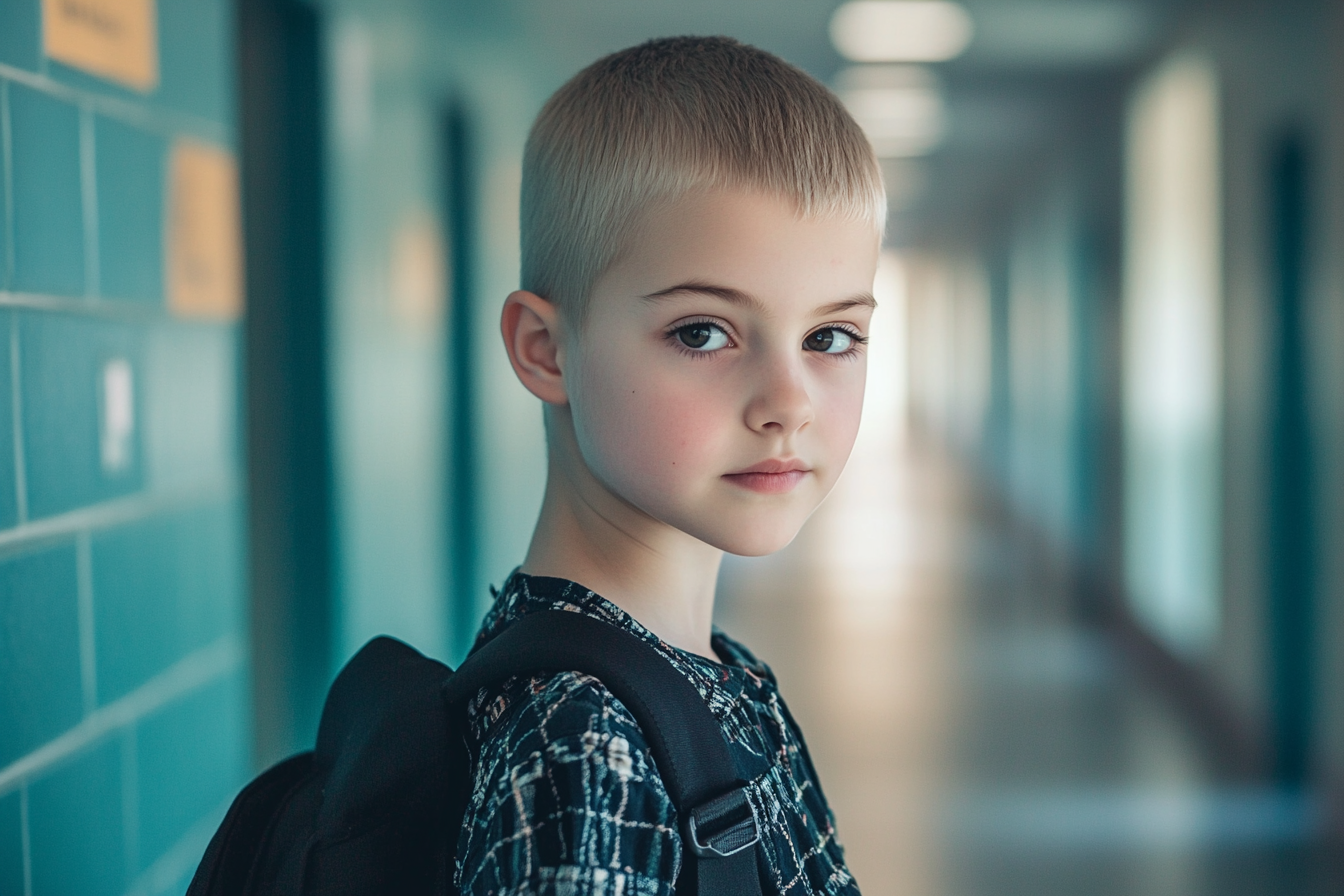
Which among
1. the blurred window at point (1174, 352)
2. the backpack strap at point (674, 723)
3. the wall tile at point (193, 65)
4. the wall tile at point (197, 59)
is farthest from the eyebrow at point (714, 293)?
the blurred window at point (1174, 352)

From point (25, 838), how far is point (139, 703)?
280 millimetres

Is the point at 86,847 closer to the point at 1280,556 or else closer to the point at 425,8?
the point at 425,8

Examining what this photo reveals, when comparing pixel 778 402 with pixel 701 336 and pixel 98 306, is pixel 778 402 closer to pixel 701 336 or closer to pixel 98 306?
pixel 701 336

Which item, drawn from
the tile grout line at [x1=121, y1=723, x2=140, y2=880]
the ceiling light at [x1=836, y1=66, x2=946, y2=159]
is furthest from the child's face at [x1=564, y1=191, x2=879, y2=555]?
the ceiling light at [x1=836, y1=66, x2=946, y2=159]

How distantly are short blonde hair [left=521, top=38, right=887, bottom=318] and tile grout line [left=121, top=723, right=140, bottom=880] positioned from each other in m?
0.80

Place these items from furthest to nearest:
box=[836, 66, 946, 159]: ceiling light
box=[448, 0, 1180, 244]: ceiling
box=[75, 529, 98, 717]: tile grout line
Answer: box=[836, 66, 946, 159]: ceiling light < box=[448, 0, 1180, 244]: ceiling < box=[75, 529, 98, 717]: tile grout line

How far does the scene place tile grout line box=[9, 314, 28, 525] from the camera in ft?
3.64

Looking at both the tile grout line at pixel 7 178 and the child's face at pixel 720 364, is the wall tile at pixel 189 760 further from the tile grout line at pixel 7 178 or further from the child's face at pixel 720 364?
the child's face at pixel 720 364

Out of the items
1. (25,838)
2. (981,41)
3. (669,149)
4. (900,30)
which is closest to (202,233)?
(25,838)

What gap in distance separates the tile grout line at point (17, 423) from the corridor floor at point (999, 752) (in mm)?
2900

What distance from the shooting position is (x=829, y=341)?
87cm

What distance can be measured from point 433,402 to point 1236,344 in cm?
332

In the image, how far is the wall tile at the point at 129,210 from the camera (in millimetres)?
1351

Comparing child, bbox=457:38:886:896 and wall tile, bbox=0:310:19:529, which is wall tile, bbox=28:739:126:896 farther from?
child, bbox=457:38:886:896
